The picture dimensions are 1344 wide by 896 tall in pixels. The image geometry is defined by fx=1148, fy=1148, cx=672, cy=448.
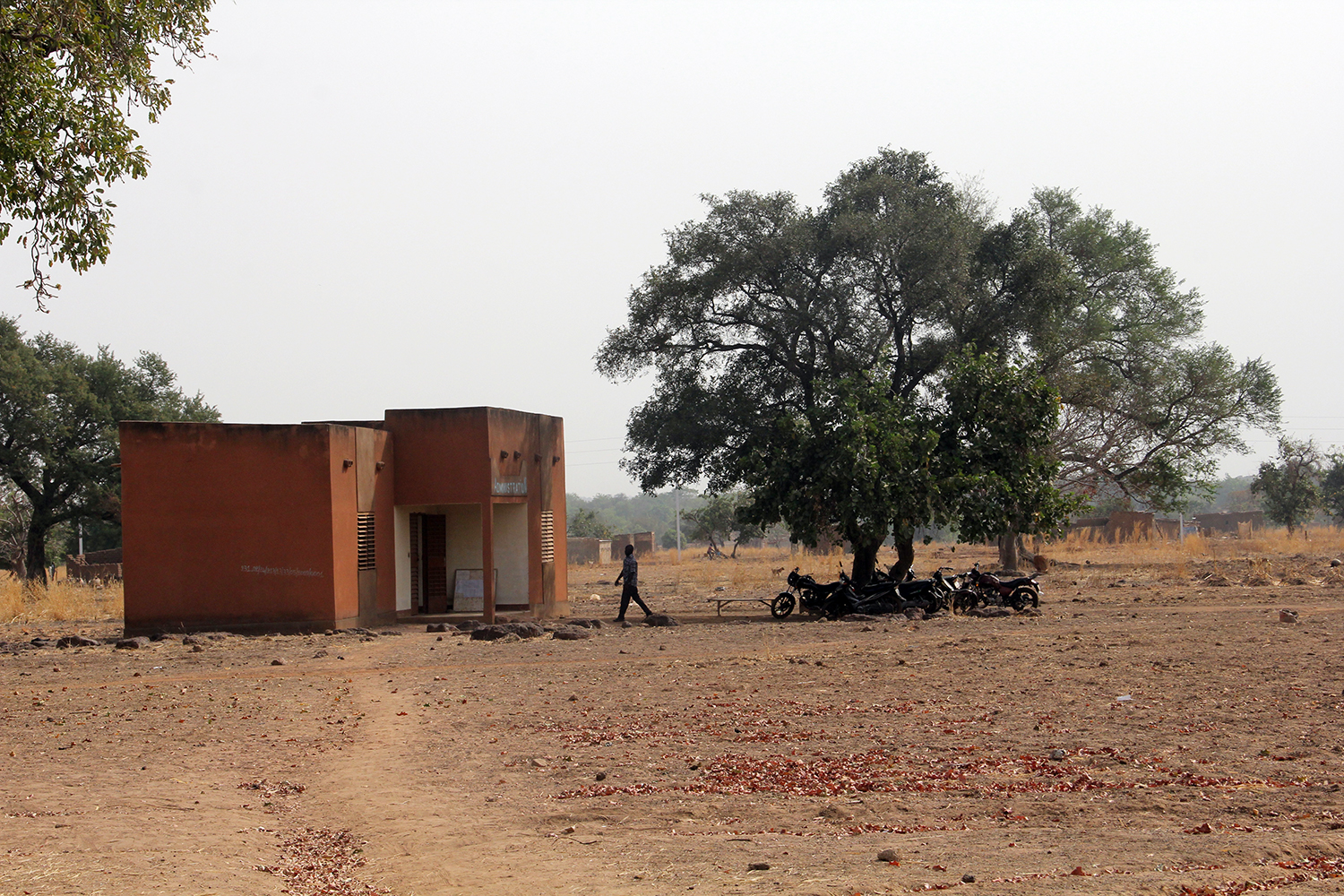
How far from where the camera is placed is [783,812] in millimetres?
7543

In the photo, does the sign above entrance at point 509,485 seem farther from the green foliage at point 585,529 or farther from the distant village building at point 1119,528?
the green foliage at point 585,529

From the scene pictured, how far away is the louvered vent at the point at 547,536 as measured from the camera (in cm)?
2469

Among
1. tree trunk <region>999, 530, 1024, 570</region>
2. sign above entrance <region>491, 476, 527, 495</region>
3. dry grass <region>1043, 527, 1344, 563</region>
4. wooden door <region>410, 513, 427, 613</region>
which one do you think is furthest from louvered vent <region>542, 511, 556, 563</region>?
dry grass <region>1043, 527, 1344, 563</region>

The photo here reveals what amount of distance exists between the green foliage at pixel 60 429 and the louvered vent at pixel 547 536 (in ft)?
61.4

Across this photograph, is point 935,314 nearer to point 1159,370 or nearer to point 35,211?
point 1159,370

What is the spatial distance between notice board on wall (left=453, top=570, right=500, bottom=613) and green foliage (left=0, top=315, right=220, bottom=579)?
16.8m

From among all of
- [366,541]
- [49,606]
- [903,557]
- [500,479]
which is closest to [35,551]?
[49,606]

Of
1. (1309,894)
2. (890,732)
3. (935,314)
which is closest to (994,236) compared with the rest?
(935,314)

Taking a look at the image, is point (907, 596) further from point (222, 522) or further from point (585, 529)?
point (585, 529)

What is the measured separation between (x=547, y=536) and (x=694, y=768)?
16.5 m

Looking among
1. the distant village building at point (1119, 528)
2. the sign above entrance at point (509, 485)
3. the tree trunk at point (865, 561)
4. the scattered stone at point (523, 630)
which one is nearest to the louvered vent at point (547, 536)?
the sign above entrance at point (509, 485)

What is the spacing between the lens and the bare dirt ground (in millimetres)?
6262

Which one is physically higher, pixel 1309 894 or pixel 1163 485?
pixel 1163 485

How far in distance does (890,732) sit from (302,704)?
6.65 m
